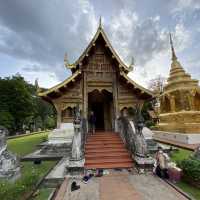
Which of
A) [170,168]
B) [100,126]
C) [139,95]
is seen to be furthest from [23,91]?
[170,168]

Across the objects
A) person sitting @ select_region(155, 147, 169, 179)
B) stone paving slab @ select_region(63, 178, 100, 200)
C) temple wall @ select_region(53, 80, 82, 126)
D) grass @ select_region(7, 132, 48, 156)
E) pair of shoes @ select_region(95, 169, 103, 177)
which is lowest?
grass @ select_region(7, 132, 48, 156)

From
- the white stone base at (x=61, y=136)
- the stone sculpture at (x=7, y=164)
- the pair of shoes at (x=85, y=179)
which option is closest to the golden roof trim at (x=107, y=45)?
the white stone base at (x=61, y=136)

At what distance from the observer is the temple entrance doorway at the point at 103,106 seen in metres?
11.7

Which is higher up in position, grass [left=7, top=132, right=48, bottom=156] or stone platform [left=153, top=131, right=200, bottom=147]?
stone platform [left=153, top=131, right=200, bottom=147]

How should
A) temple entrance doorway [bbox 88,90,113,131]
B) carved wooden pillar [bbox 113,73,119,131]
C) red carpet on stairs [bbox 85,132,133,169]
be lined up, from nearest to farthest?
1. red carpet on stairs [bbox 85,132,133,169]
2. carved wooden pillar [bbox 113,73,119,131]
3. temple entrance doorway [bbox 88,90,113,131]

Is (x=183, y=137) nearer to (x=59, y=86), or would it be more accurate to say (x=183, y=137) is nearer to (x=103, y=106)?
(x=103, y=106)

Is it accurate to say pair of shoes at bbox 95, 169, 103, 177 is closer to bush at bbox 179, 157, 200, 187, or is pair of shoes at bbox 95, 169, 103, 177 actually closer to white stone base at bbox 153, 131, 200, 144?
bush at bbox 179, 157, 200, 187

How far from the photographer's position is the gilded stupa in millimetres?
13728

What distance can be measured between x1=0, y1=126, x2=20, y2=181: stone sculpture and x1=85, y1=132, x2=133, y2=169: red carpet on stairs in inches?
101

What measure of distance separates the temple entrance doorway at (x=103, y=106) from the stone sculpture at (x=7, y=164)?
7063mm

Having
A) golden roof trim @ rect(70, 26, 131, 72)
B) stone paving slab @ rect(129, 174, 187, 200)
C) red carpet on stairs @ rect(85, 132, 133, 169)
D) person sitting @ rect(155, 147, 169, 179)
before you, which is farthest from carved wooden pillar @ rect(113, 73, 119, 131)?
stone paving slab @ rect(129, 174, 187, 200)

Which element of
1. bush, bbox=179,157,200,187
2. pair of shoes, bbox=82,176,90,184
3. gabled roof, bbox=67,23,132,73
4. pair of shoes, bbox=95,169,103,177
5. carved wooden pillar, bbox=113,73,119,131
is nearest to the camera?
bush, bbox=179,157,200,187

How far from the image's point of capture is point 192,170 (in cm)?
487

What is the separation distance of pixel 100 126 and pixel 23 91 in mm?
23443
